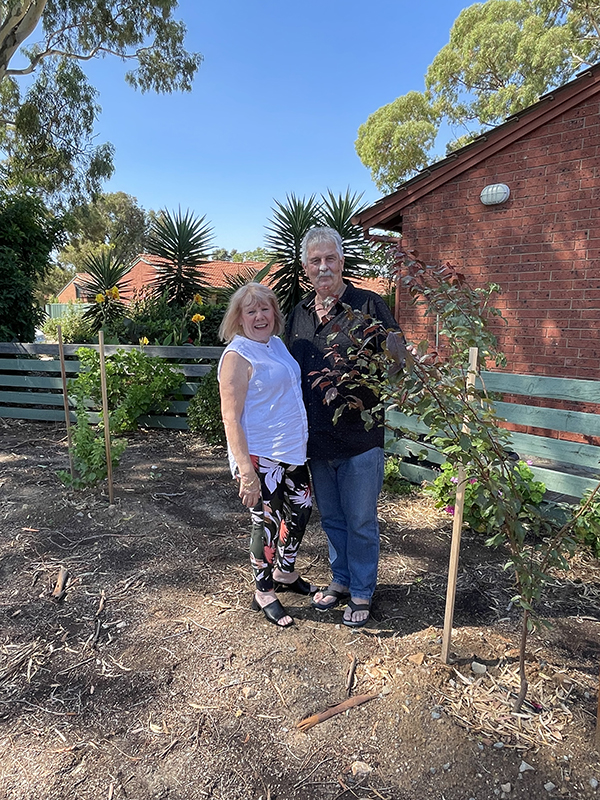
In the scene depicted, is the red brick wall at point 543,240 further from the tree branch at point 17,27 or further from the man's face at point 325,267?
the tree branch at point 17,27

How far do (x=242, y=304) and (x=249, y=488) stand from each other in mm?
848

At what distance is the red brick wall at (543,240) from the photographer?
Answer: 523 centimetres

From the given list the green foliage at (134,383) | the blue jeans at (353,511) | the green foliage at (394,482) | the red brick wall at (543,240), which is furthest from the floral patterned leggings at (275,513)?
the red brick wall at (543,240)

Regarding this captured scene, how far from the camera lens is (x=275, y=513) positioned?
2367 mm

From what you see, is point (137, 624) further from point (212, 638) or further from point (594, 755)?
point (594, 755)

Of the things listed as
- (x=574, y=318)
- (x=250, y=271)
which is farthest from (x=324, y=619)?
(x=250, y=271)

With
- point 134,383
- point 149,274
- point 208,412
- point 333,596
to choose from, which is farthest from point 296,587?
point 149,274

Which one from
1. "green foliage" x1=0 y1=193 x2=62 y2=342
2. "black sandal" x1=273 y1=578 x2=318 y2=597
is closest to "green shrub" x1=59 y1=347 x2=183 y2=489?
"green foliage" x1=0 y1=193 x2=62 y2=342

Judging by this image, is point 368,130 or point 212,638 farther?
point 368,130

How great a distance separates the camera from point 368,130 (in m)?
24.6

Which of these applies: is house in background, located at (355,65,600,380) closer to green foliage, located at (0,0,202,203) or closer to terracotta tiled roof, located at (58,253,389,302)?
terracotta tiled roof, located at (58,253,389,302)

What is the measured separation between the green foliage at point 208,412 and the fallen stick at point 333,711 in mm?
3804

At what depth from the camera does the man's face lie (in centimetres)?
217

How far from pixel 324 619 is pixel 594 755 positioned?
120cm
